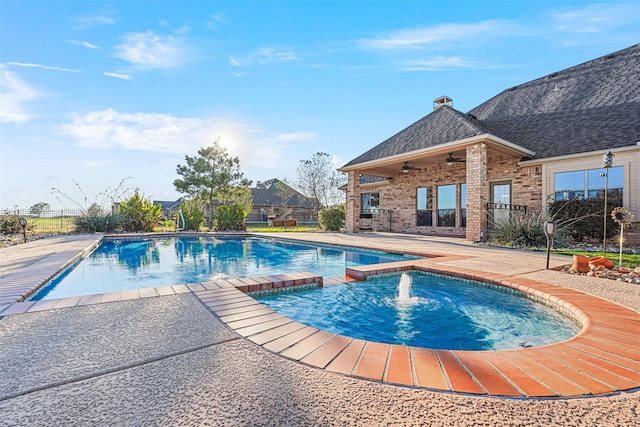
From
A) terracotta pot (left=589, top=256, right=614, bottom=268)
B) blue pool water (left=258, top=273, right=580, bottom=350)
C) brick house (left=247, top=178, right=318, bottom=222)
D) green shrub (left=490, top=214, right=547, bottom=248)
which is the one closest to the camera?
blue pool water (left=258, top=273, right=580, bottom=350)

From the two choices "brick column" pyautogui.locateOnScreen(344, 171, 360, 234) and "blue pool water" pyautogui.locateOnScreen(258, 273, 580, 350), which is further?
"brick column" pyautogui.locateOnScreen(344, 171, 360, 234)

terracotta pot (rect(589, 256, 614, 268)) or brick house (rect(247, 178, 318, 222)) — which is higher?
brick house (rect(247, 178, 318, 222))

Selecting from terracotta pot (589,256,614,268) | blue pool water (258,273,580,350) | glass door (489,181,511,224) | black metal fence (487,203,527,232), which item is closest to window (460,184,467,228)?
glass door (489,181,511,224)

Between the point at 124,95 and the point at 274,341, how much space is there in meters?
12.9

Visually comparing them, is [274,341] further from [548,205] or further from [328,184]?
[328,184]

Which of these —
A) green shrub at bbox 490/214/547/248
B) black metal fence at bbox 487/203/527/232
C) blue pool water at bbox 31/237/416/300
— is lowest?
blue pool water at bbox 31/237/416/300

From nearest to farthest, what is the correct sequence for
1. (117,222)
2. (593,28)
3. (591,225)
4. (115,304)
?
(115,304) → (591,225) → (593,28) → (117,222)

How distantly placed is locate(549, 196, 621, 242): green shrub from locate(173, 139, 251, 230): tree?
18511 mm

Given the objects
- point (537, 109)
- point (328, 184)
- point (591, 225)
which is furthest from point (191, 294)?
point (328, 184)

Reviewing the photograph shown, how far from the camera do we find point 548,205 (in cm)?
927

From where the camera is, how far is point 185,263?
7.36m

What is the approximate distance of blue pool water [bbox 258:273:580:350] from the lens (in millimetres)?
2861

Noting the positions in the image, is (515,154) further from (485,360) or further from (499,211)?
(485,360)

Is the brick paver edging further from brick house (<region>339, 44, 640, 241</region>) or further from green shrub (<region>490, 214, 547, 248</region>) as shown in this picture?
brick house (<region>339, 44, 640, 241</region>)
